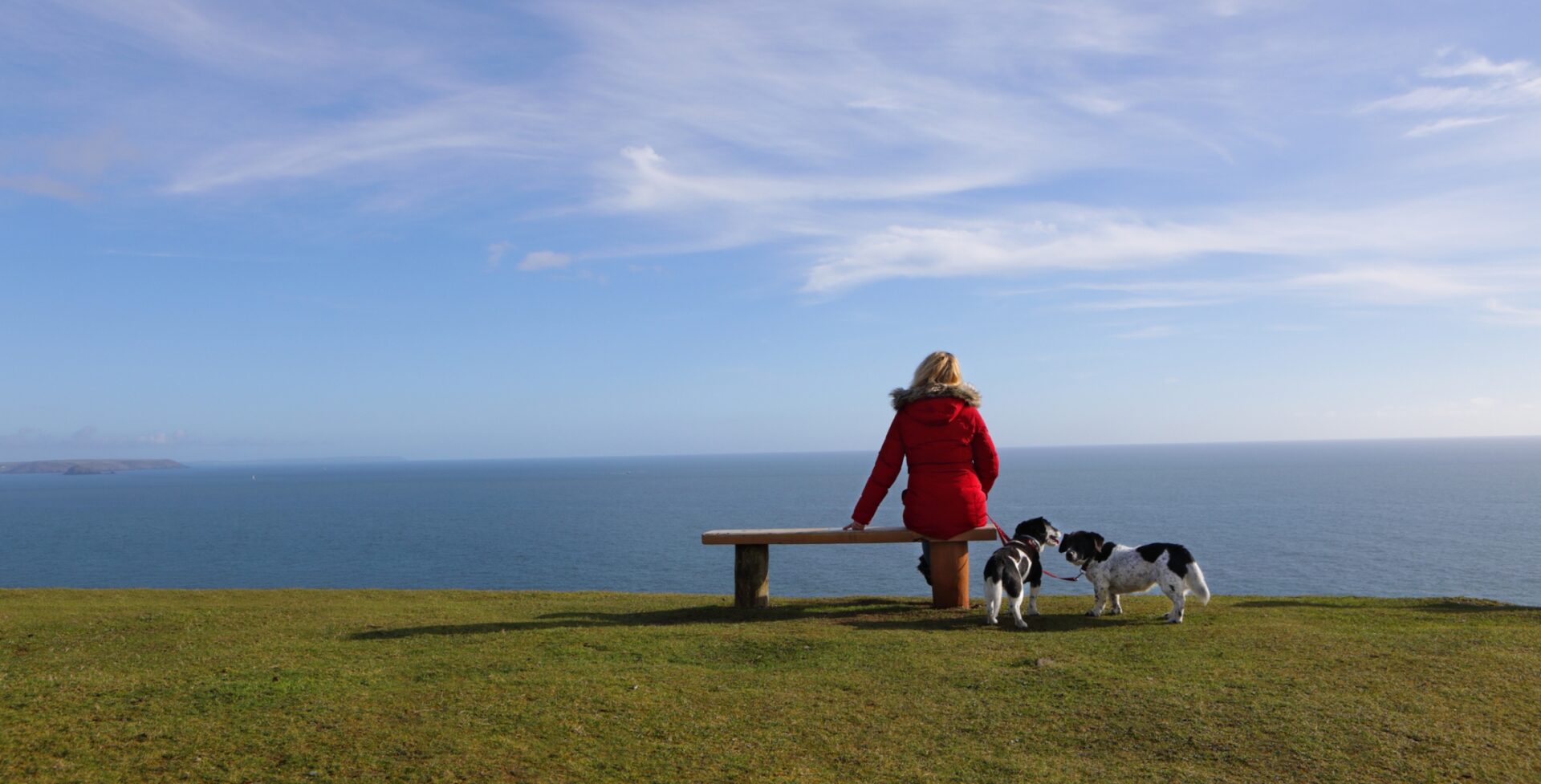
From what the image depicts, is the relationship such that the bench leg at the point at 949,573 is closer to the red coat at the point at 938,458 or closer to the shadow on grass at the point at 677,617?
the red coat at the point at 938,458

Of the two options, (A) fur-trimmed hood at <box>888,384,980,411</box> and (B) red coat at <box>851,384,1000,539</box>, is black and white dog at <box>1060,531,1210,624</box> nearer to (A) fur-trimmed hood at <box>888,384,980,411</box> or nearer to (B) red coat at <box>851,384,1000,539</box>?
(B) red coat at <box>851,384,1000,539</box>

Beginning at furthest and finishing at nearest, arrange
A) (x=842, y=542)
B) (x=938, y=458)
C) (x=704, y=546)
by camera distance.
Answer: (x=704, y=546) < (x=938, y=458) < (x=842, y=542)

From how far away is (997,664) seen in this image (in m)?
8.83

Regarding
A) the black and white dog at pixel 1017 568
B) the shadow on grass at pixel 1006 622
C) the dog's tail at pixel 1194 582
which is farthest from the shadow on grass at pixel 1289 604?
the black and white dog at pixel 1017 568

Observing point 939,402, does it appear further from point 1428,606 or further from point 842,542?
point 1428,606

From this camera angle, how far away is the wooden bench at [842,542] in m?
11.9

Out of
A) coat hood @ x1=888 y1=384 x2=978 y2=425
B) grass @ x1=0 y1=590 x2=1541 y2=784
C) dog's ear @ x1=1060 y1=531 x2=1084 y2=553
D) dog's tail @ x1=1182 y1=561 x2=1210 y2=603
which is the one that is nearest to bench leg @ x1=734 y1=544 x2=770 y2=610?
grass @ x1=0 y1=590 x2=1541 y2=784

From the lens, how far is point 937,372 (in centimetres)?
1193

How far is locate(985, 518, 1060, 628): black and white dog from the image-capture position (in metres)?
10.9

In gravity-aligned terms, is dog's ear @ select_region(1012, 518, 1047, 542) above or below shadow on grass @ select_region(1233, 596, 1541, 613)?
above

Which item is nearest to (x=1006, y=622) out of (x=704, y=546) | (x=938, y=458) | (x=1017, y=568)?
(x=1017, y=568)

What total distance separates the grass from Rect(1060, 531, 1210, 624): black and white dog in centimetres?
42

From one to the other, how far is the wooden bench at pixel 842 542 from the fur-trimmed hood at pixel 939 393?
1560 millimetres

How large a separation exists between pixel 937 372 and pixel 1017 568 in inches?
99.7
